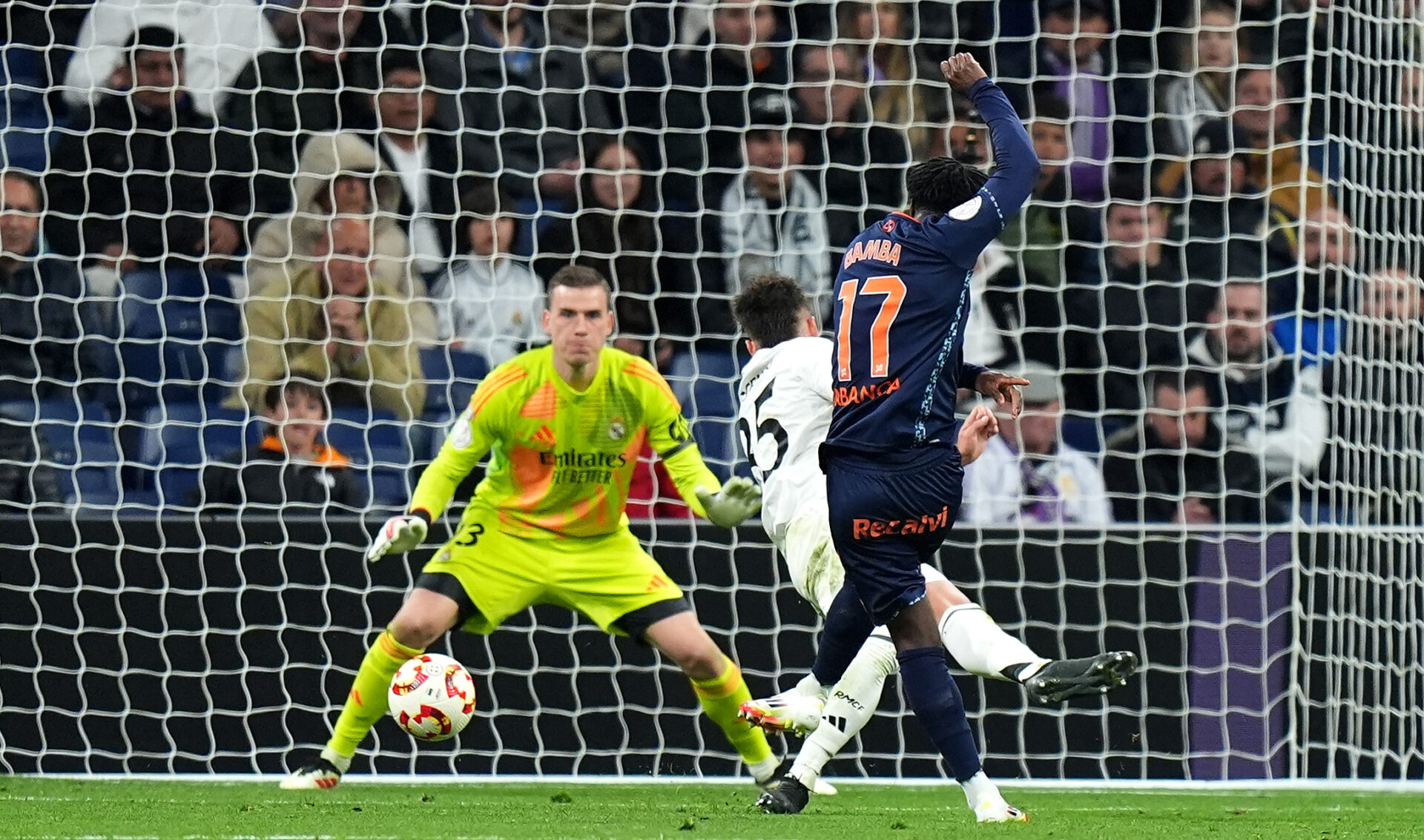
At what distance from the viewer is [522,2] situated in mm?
8547

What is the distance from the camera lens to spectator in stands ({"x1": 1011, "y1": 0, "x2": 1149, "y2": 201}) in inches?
327

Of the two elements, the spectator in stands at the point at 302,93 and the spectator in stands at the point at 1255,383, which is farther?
the spectator in stands at the point at 302,93

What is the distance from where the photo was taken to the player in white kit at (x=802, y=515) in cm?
485

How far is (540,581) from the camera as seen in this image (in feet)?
19.8

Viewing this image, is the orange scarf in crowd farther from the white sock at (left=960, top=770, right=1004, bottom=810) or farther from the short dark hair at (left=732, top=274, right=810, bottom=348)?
the white sock at (left=960, top=770, right=1004, bottom=810)

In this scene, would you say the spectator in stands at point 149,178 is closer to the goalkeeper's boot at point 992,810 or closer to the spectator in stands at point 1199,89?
the spectator in stands at point 1199,89

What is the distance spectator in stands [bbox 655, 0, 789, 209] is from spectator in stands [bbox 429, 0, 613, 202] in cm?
28

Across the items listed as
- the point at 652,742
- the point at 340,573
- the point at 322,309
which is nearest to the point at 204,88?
the point at 322,309

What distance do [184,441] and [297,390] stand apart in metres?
0.57

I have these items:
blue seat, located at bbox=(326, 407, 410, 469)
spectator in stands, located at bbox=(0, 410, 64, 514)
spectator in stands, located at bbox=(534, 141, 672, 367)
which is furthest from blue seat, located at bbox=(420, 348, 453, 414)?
spectator in stands, located at bbox=(0, 410, 64, 514)

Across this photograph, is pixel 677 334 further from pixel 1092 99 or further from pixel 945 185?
pixel 945 185

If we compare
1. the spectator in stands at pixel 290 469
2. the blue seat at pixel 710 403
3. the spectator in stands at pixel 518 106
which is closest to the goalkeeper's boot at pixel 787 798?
the spectator in stands at pixel 290 469

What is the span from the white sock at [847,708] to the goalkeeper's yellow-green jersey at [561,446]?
94 centimetres

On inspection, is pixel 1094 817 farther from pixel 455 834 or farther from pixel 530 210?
pixel 530 210
